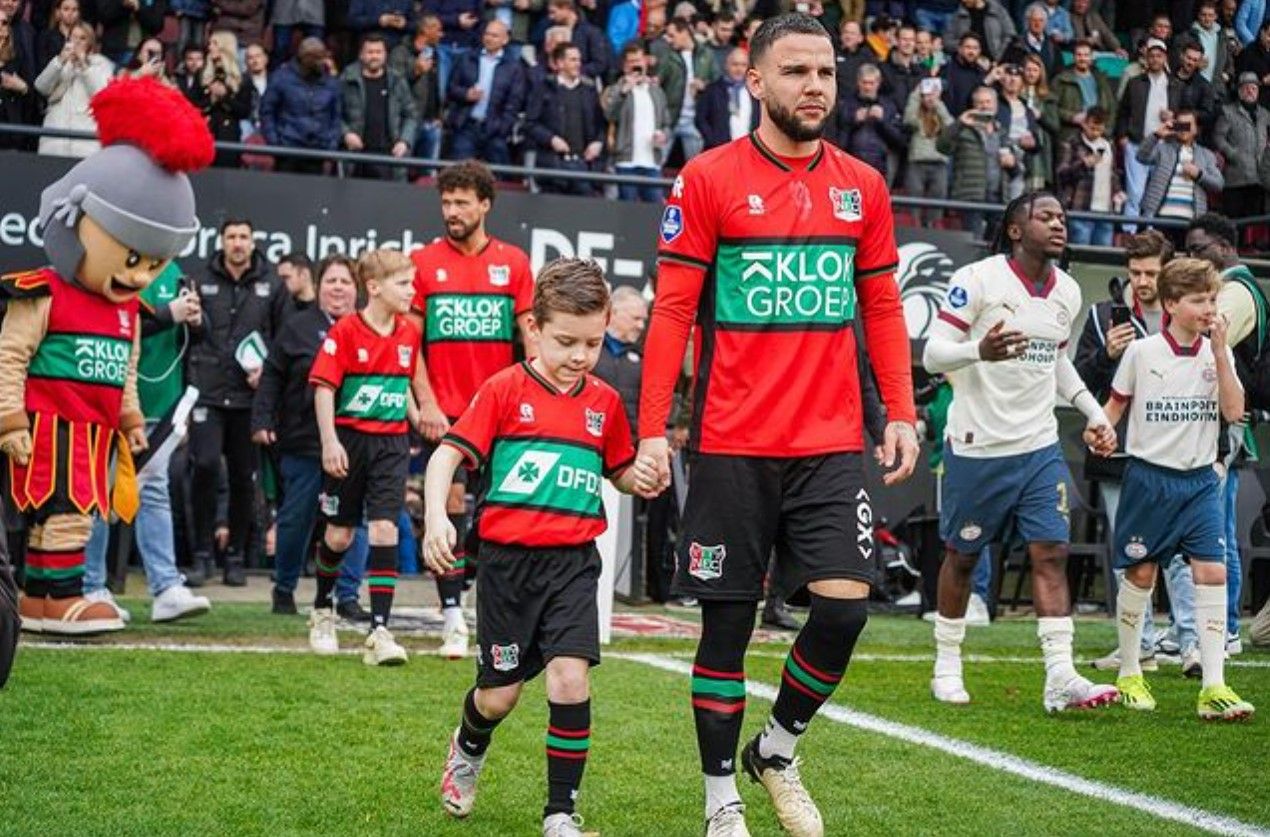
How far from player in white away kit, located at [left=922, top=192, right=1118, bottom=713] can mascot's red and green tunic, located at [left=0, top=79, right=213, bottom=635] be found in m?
3.38

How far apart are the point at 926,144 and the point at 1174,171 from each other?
2.70 m

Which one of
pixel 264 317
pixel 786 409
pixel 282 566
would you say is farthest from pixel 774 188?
pixel 264 317

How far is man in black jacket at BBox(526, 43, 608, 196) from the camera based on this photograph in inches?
693

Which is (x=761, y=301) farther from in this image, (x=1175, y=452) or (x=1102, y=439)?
(x=1175, y=452)

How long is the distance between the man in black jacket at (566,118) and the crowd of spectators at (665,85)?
0.06ft

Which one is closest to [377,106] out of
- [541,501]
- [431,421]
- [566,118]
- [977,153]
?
[566,118]

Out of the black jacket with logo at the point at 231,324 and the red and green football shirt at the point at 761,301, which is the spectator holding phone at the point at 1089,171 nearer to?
the black jacket with logo at the point at 231,324

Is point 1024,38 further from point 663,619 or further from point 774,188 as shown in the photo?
point 774,188

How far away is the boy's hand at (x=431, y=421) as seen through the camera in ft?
32.9

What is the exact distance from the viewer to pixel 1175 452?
8938 millimetres

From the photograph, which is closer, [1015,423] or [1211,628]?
[1211,628]

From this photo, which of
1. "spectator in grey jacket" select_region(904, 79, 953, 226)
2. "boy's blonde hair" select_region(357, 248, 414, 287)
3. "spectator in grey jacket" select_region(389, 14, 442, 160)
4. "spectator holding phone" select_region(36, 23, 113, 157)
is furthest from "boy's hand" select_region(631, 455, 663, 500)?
"spectator in grey jacket" select_region(904, 79, 953, 226)

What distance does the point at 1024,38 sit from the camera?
70.5 feet

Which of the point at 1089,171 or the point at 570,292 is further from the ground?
the point at 1089,171
